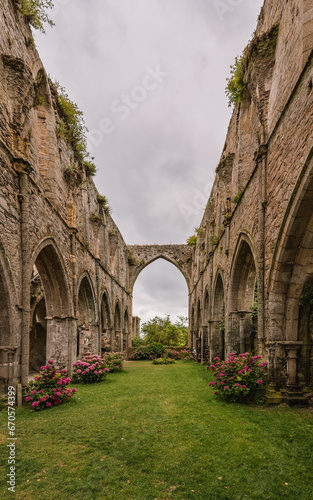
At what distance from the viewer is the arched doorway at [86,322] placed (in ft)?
41.0

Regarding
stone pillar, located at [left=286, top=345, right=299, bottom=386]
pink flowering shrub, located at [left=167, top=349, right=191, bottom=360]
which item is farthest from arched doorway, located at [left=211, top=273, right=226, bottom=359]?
pink flowering shrub, located at [left=167, top=349, right=191, bottom=360]

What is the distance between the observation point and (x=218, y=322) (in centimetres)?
1252

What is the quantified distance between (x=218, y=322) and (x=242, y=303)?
3924mm

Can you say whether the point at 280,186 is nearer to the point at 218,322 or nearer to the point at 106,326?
the point at 218,322

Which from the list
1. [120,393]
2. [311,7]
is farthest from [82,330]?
[311,7]

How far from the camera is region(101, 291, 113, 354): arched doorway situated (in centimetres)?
1593

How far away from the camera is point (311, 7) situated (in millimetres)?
4691

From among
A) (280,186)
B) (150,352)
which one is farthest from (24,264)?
(150,352)

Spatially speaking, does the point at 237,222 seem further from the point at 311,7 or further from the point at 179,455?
the point at 179,455

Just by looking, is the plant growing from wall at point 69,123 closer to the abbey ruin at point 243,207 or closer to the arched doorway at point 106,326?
the abbey ruin at point 243,207

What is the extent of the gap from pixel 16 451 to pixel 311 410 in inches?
177

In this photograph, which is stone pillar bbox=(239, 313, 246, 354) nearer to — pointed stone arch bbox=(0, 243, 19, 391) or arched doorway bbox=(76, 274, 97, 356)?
pointed stone arch bbox=(0, 243, 19, 391)

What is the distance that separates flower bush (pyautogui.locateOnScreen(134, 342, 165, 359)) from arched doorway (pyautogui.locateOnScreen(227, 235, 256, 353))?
12467 mm

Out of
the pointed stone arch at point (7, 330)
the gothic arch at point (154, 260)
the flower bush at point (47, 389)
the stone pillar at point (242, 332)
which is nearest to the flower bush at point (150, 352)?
the gothic arch at point (154, 260)
